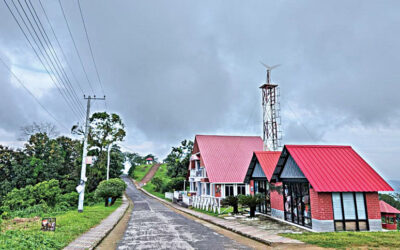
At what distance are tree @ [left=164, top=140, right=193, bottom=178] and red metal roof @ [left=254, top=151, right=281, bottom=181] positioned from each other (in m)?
23.6

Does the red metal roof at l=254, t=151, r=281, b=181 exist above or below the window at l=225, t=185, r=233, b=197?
above

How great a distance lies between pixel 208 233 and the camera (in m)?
13.1

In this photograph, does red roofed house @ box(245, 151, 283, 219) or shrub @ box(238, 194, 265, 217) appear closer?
red roofed house @ box(245, 151, 283, 219)

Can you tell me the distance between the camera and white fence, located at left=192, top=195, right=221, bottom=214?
71.0 ft

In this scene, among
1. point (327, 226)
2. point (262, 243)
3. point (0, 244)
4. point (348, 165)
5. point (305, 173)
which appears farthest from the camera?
point (348, 165)

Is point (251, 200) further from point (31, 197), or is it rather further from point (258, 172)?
point (31, 197)

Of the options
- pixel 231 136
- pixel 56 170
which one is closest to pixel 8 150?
pixel 56 170

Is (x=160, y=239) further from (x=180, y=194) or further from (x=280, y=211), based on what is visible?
(x=180, y=194)

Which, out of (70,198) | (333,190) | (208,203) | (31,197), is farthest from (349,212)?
(70,198)

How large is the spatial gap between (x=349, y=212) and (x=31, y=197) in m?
29.8

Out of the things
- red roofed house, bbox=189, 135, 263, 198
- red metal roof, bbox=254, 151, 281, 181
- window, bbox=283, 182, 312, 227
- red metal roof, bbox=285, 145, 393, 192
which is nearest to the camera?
red metal roof, bbox=285, 145, 393, 192

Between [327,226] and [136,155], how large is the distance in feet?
388

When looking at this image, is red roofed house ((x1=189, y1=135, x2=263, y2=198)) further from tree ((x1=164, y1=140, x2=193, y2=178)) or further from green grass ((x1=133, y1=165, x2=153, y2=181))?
green grass ((x1=133, y1=165, x2=153, y2=181))

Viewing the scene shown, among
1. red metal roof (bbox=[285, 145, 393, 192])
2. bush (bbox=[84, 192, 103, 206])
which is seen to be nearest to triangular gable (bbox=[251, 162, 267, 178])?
red metal roof (bbox=[285, 145, 393, 192])
